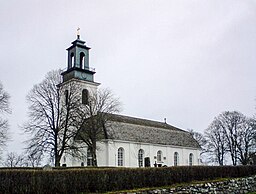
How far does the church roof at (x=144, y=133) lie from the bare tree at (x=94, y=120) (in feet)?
8.59

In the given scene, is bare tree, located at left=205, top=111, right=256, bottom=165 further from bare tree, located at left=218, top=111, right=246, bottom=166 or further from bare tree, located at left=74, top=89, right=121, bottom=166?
bare tree, located at left=74, top=89, right=121, bottom=166

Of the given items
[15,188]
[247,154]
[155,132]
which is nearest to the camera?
[15,188]

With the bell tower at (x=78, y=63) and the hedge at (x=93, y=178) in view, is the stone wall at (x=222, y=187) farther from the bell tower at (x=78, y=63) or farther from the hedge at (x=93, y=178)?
the bell tower at (x=78, y=63)

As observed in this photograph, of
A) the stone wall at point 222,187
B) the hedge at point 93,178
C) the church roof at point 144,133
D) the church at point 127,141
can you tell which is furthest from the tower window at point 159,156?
the hedge at point 93,178

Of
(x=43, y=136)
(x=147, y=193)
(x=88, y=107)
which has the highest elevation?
(x=88, y=107)

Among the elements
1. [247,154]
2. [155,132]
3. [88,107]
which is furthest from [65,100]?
[247,154]

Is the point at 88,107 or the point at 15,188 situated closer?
the point at 15,188

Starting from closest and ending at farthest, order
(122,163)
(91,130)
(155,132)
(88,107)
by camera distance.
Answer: (91,130) < (88,107) < (122,163) < (155,132)

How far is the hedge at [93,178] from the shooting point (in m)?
14.6

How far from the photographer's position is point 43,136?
115 ft

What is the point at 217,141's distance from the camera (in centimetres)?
6091

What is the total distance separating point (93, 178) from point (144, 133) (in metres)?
32.0

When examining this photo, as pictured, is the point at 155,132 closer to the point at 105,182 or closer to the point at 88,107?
the point at 88,107

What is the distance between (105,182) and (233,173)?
11339mm
